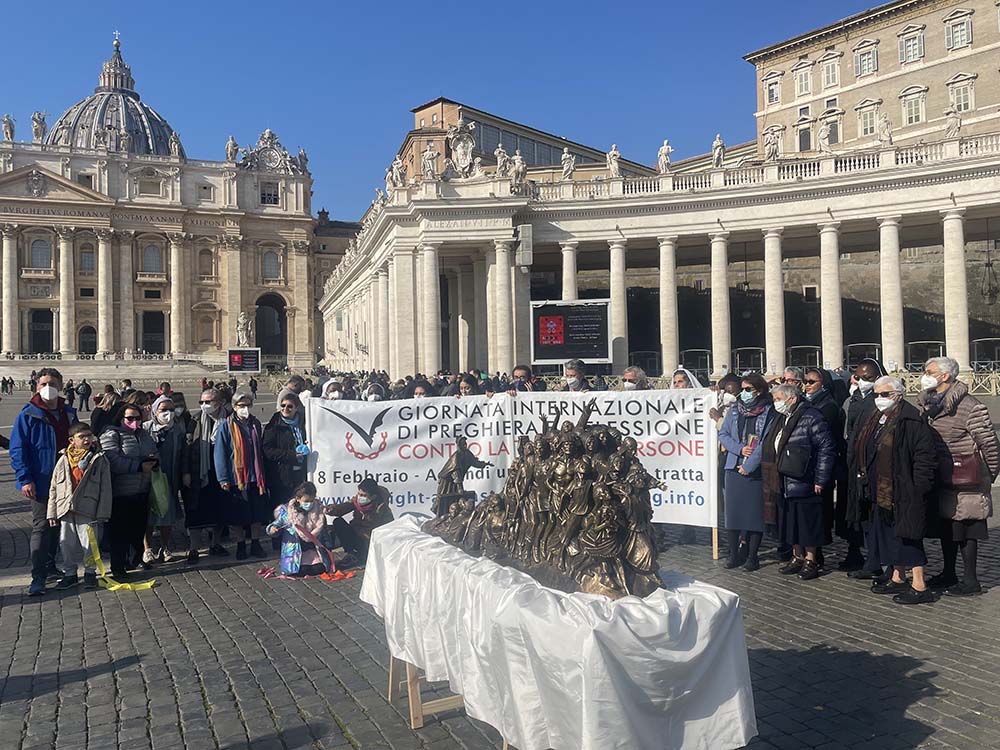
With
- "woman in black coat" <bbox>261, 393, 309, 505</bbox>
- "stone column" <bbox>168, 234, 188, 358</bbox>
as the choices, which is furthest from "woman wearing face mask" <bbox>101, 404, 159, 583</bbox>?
"stone column" <bbox>168, 234, 188, 358</bbox>

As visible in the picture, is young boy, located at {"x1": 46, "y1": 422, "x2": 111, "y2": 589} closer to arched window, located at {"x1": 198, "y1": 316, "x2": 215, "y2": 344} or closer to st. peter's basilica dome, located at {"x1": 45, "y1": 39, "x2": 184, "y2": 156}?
arched window, located at {"x1": 198, "y1": 316, "x2": 215, "y2": 344}

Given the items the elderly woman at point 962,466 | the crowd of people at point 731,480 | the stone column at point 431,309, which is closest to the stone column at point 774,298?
the stone column at point 431,309

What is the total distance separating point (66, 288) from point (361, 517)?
266 ft

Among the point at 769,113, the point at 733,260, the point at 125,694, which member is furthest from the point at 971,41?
the point at 125,694

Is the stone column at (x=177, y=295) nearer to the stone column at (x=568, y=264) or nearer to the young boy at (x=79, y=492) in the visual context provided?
the stone column at (x=568, y=264)

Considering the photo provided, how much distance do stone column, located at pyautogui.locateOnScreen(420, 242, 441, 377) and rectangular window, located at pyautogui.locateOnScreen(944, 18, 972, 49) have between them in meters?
35.1

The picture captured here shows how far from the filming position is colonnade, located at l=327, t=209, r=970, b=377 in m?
30.4

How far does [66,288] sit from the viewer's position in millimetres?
77062

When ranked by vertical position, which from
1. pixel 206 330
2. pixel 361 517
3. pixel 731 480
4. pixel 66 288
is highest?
pixel 66 288

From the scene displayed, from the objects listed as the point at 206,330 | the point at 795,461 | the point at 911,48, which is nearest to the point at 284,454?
the point at 795,461

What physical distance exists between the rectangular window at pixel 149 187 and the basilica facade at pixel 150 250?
0.11m

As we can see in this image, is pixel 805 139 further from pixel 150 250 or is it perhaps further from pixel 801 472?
pixel 150 250

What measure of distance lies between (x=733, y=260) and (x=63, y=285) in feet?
221

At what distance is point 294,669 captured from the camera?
5730mm
